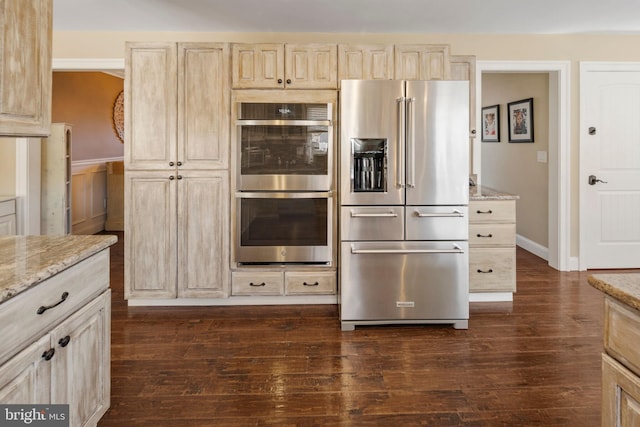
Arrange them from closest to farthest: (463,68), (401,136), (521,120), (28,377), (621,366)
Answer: (621,366) → (28,377) → (401,136) → (463,68) → (521,120)

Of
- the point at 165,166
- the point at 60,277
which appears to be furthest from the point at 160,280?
the point at 60,277

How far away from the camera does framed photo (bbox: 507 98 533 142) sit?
223 inches

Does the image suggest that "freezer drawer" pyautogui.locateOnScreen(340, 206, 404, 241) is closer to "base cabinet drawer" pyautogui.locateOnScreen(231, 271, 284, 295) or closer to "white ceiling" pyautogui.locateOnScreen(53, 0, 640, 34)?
"base cabinet drawer" pyautogui.locateOnScreen(231, 271, 284, 295)

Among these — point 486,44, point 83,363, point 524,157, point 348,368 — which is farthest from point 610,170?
point 83,363

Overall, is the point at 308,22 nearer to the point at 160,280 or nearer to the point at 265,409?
the point at 160,280

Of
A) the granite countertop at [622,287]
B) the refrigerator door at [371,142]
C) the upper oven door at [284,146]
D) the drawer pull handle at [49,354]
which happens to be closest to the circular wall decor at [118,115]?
the upper oven door at [284,146]

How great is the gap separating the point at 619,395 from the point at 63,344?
1608mm

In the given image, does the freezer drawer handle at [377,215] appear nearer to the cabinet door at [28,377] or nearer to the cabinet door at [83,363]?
the cabinet door at [83,363]

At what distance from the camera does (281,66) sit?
145 inches

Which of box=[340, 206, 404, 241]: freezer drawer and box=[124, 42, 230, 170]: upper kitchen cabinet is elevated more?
box=[124, 42, 230, 170]: upper kitchen cabinet

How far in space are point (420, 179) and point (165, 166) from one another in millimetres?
1889

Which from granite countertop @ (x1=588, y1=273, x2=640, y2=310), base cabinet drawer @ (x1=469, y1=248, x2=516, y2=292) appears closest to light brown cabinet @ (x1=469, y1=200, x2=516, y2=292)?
base cabinet drawer @ (x1=469, y1=248, x2=516, y2=292)

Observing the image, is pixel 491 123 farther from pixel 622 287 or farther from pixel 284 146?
pixel 622 287

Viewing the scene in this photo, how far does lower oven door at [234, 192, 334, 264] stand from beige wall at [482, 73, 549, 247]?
9.72ft
